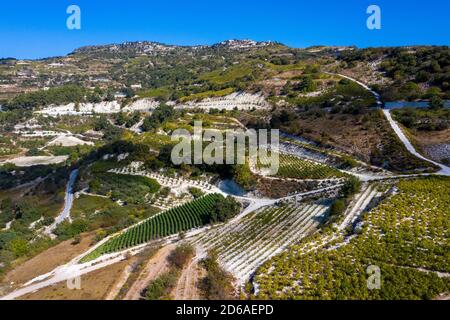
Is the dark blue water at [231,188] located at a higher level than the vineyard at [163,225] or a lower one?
higher

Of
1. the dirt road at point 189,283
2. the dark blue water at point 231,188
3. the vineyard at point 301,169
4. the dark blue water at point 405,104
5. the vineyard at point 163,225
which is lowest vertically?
the dirt road at point 189,283

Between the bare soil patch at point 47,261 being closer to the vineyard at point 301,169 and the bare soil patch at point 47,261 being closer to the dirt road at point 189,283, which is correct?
the dirt road at point 189,283

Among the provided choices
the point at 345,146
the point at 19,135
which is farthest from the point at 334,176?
the point at 19,135

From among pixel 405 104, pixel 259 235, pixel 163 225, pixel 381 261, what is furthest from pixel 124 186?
pixel 405 104

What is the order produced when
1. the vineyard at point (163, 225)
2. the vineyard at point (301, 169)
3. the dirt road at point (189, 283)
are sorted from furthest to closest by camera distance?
the vineyard at point (301, 169)
the vineyard at point (163, 225)
the dirt road at point (189, 283)

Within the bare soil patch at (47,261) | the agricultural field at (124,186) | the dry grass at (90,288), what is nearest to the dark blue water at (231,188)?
the agricultural field at (124,186)

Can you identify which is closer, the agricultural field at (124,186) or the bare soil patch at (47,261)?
the bare soil patch at (47,261)

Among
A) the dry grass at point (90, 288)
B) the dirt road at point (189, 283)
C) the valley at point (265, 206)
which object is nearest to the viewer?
the dirt road at point (189, 283)
